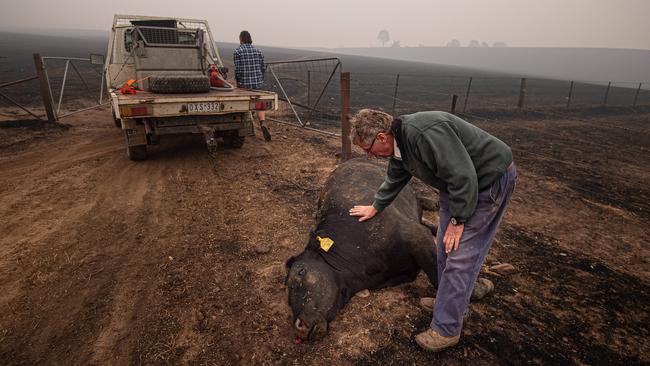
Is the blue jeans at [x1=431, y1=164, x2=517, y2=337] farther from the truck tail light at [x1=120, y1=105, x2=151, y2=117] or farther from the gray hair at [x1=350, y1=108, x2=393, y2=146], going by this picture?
the truck tail light at [x1=120, y1=105, x2=151, y2=117]

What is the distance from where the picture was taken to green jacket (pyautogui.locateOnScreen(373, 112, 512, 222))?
2.24m

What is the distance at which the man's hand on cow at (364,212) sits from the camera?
11.1 ft

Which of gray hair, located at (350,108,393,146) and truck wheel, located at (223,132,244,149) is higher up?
gray hair, located at (350,108,393,146)

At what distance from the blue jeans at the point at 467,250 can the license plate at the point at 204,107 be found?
188 inches

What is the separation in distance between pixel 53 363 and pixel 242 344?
1.41m

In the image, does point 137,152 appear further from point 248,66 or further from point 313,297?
point 313,297

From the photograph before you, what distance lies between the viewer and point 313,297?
2980 millimetres

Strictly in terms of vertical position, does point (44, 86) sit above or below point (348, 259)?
above

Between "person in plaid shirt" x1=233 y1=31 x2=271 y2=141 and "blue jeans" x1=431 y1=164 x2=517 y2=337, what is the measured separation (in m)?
6.40

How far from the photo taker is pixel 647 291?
11.9ft

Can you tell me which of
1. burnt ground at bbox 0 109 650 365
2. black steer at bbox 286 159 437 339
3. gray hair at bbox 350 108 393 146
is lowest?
burnt ground at bbox 0 109 650 365

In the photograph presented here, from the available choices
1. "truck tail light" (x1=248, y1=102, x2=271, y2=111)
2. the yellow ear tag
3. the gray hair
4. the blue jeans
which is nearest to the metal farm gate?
"truck tail light" (x1=248, y1=102, x2=271, y2=111)

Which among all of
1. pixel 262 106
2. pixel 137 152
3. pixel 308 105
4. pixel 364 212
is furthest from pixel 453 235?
pixel 308 105

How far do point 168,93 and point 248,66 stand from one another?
3.07m
